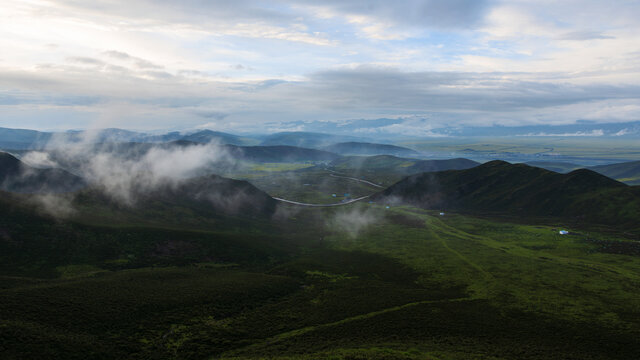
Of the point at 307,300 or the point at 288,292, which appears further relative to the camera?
the point at 288,292

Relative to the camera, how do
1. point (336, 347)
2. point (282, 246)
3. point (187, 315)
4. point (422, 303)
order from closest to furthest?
point (336, 347) < point (187, 315) < point (422, 303) < point (282, 246)

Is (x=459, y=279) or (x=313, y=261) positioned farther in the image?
(x=313, y=261)

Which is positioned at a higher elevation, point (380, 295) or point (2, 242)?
point (2, 242)

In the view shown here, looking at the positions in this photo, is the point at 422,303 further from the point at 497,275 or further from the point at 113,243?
the point at 113,243

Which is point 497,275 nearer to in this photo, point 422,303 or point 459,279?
point 459,279

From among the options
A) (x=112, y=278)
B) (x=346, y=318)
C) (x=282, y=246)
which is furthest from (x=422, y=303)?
(x=112, y=278)

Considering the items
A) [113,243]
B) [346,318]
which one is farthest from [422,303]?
[113,243]

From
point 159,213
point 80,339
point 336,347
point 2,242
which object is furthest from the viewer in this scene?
point 159,213

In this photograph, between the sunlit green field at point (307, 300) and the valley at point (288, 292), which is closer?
the sunlit green field at point (307, 300)

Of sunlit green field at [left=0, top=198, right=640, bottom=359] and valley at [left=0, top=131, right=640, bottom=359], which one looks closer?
sunlit green field at [left=0, top=198, right=640, bottom=359]
